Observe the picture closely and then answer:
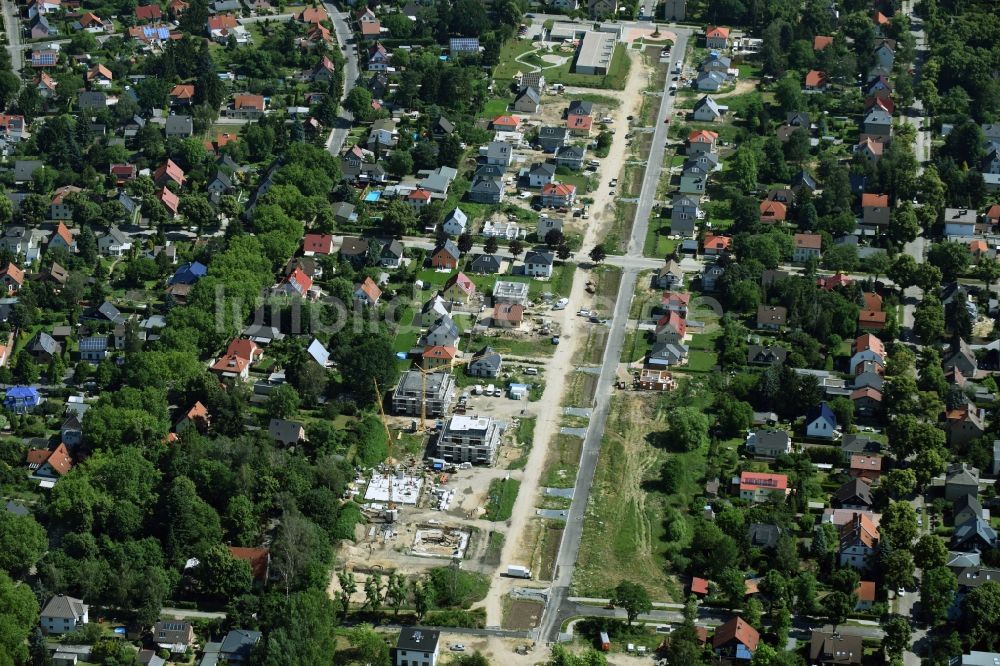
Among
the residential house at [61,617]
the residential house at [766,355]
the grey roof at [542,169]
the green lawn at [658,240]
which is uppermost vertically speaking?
the residential house at [766,355]

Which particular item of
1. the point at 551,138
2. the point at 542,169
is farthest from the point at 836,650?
the point at 551,138

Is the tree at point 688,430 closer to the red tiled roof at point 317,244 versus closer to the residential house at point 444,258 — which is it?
the residential house at point 444,258

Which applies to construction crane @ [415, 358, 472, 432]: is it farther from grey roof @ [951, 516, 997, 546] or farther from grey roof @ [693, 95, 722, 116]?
grey roof @ [693, 95, 722, 116]

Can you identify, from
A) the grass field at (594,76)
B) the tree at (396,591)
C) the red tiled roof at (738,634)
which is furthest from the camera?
the grass field at (594,76)

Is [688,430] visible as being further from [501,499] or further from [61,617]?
[61,617]

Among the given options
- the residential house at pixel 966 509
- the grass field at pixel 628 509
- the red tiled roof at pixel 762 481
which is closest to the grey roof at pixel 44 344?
Answer: the grass field at pixel 628 509

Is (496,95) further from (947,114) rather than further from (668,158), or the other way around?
(947,114)

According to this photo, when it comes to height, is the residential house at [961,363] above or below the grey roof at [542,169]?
above
